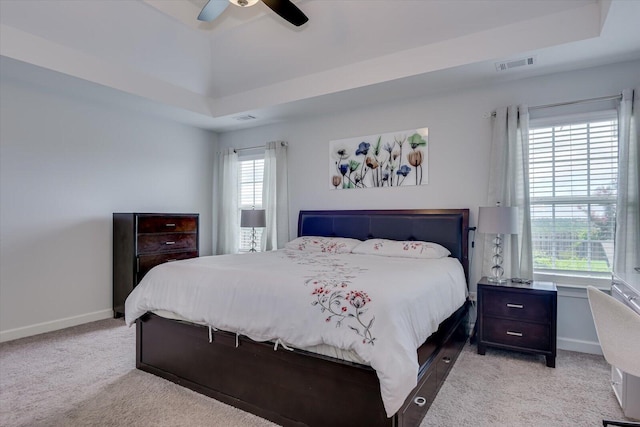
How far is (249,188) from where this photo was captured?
5637 millimetres

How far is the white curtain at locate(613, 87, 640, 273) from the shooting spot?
299 centimetres

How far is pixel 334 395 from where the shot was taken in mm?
1888

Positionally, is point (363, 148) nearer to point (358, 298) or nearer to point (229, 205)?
point (229, 205)

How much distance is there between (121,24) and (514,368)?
4.78 m

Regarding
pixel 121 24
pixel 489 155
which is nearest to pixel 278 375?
pixel 489 155

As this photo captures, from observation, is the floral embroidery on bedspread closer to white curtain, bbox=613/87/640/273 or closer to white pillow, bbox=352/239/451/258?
white pillow, bbox=352/239/451/258

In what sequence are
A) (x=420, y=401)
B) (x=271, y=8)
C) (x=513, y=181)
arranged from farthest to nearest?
1. (x=513, y=181)
2. (x=271, y=8)
3. (x=420, y=401)

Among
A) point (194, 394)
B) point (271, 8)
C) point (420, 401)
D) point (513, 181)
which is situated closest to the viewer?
point (420, 401)

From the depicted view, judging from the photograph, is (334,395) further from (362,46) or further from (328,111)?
(328,111)

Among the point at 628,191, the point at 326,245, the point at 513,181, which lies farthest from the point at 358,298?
the point at 628,191

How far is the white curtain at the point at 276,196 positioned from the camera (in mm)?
5125

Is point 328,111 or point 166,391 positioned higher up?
point 328,111

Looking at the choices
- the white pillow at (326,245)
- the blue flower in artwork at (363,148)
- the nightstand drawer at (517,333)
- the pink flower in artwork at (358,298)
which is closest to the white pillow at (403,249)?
the white pillow at (326,245)

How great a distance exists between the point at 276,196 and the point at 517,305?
3319 millimetres
